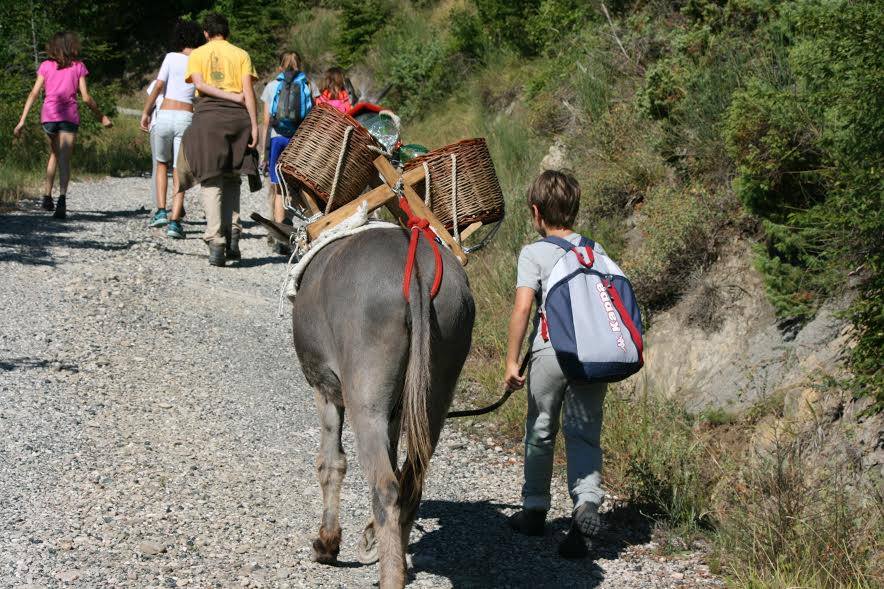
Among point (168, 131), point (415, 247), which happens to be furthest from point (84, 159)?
point (415, 247)

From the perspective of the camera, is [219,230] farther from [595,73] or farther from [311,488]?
[311,488]

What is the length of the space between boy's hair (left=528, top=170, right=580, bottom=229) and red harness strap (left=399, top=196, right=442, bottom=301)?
61cm

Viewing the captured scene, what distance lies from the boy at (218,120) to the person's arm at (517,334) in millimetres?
6361

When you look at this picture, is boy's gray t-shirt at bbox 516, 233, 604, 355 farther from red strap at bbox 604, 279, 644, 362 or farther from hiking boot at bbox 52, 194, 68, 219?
Answer: hiking boot at bbox 52, 194, 68, 219

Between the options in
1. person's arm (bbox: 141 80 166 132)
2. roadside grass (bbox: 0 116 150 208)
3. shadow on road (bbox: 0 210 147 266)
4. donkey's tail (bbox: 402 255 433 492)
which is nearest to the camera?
donkey's tail (bbox: 402 255 433 492)

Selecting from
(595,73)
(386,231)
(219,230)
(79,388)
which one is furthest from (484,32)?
(386,231)

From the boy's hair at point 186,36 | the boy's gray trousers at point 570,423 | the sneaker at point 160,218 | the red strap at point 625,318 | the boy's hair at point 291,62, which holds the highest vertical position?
the boy's hair at point 186,36

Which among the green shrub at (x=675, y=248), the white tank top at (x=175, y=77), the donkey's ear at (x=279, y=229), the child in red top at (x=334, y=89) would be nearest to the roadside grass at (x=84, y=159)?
the white tank top at (x=175, y=77)

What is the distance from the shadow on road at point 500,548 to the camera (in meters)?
4.90

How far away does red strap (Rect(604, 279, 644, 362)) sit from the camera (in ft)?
15.7

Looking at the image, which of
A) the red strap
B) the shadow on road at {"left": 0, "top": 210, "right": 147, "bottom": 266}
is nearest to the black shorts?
the shadow on road at {"left": 0, "top": 210, "right": 147, "bottom": 266}

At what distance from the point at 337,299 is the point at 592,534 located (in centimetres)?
177

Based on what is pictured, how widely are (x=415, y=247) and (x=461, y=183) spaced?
889mm

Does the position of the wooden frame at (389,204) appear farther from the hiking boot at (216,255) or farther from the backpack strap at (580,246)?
the hiking boot at (216,255)
